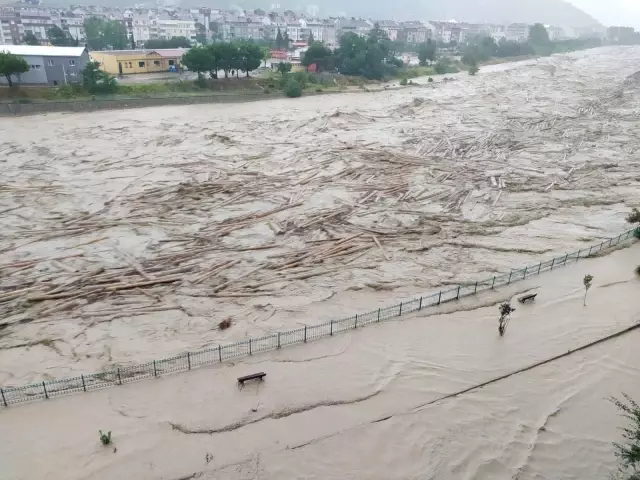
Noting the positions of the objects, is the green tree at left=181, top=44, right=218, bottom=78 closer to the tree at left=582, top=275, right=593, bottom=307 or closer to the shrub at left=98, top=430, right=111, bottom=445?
the tree at left=582, top=275, right=593, bottom=307

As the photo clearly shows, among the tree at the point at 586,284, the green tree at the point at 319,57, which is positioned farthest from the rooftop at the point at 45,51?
A: the tree at the point at 586,284

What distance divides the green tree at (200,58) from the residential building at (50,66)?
28.9ft

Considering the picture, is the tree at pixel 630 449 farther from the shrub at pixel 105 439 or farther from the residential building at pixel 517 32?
the residential building at pixel 517 32

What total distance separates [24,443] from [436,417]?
300 inches

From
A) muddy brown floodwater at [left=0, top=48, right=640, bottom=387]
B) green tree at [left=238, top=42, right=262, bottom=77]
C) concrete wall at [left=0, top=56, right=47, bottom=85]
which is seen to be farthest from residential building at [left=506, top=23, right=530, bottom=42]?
concrete wall at [left=0, top=56, right=47, bottom=85]

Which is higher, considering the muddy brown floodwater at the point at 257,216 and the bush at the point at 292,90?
the bush at the point at 292,90

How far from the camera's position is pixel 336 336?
38.1 feet

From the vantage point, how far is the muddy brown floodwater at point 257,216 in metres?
12.4

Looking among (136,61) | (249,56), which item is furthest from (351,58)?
(136,61)

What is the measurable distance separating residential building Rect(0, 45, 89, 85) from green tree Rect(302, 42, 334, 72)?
22877mm

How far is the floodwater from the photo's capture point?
8336 millimetres

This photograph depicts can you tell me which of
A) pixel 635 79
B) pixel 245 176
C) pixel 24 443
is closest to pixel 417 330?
pixel 24 443

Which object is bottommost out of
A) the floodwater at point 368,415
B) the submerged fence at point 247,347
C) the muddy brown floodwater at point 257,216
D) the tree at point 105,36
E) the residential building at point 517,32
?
the floodwater at point 368,415

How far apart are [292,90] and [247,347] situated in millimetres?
35706
